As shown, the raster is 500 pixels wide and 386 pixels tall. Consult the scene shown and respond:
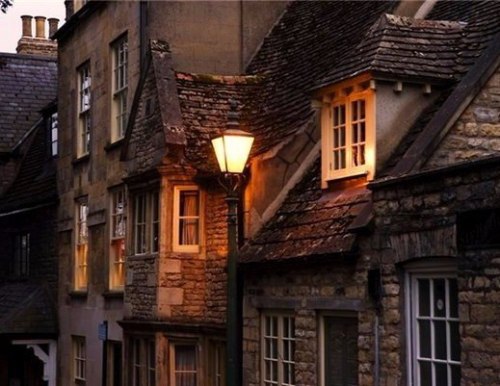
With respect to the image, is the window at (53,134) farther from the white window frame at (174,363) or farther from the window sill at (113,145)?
the white window frame at (174,363)

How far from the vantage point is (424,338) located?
11766 millimetres

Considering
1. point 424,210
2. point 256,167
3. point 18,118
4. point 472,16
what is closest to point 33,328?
point 18,118

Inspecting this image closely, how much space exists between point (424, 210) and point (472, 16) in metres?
4.87

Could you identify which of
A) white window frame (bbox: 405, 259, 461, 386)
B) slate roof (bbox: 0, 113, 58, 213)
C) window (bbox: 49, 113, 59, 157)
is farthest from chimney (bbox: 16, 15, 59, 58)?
white window frame (bbox: 405, 259, 461, 386)

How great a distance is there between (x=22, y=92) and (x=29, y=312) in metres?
8.21

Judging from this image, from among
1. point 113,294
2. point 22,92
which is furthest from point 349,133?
point 22,92

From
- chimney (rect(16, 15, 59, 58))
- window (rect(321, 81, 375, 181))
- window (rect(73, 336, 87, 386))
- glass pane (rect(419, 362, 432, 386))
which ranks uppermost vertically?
chimney (rect(16, 15, 59, 58))

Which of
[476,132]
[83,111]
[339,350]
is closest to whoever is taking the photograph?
[476,132]

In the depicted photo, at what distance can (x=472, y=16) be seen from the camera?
15.5 meters

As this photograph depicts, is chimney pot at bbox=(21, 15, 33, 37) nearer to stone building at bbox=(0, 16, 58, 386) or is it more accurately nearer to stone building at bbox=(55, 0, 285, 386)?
stone building at bbox=(0, 16, 58, 386)

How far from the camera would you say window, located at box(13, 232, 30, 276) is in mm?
28828

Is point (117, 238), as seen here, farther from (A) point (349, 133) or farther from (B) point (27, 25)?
(B) point (27, 25)

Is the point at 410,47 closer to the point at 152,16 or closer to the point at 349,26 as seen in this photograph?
the point at 349,26

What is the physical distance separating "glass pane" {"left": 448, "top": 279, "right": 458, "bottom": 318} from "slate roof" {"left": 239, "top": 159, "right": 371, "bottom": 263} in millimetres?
1843
